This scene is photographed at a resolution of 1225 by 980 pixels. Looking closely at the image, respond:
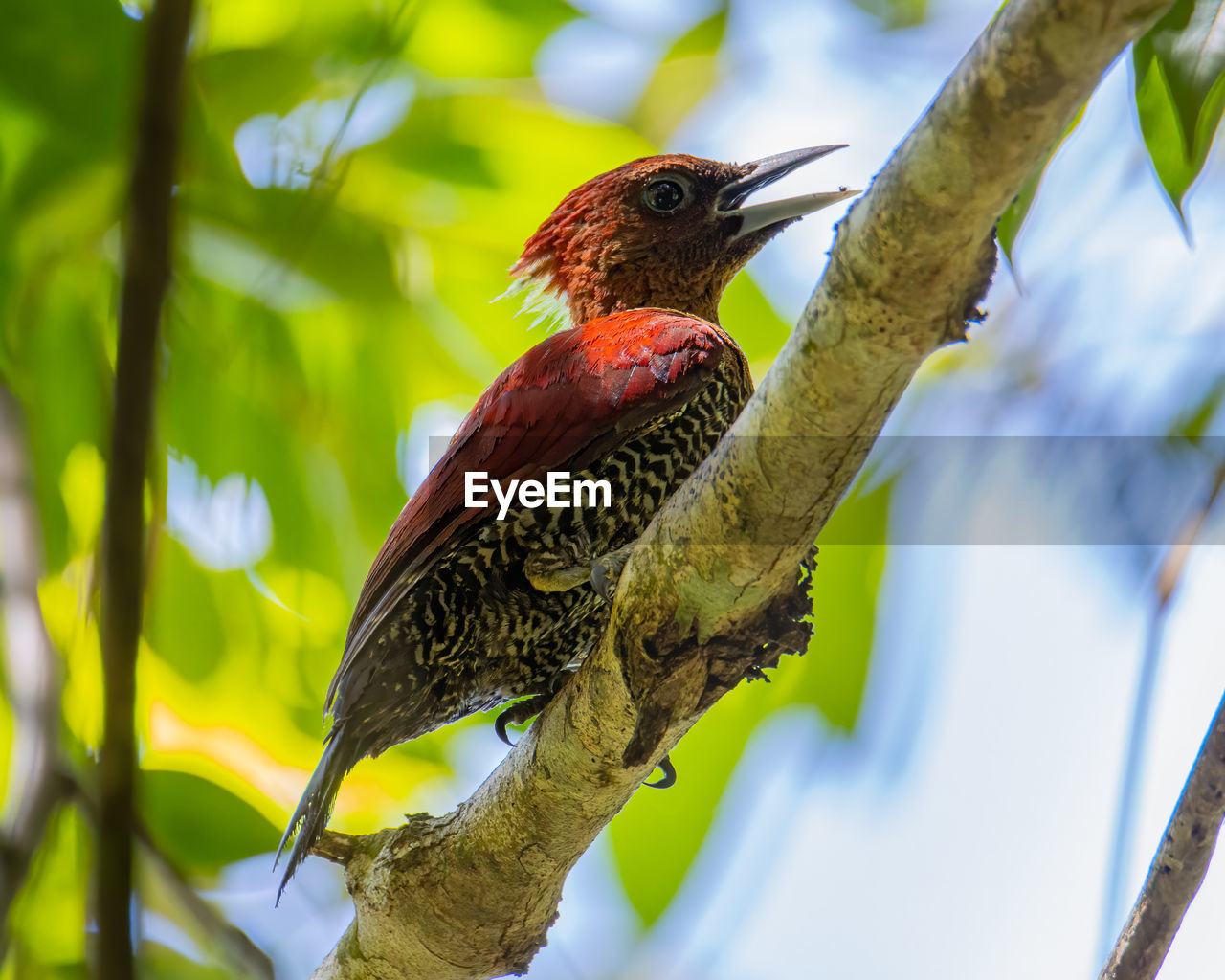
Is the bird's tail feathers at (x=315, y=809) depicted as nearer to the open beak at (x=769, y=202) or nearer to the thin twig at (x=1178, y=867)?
the thin twig at (x=1178, y=867)

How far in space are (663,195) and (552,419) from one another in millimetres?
1328

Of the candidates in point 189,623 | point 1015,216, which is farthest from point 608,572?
point 189,623

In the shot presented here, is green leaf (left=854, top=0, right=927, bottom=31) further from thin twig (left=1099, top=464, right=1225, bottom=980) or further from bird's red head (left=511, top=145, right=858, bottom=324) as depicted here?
thin twig (left=1099, top=464, right=1225, bottom=980)

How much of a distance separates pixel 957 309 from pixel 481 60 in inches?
119

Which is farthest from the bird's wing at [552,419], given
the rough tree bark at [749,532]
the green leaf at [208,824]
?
the green leaf at [208,824]

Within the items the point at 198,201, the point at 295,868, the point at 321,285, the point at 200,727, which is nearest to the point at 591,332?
the point at 198,201

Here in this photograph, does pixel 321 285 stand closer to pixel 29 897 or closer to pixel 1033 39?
pixel 29 897

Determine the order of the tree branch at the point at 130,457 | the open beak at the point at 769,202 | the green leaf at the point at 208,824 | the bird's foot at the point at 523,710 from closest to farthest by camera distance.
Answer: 1. the tree branch at the point at 130,457
2. the bird's foot at the point at 523,710
3. the green leaf at the point at 208,824
4. the open beak at the point at 769,202

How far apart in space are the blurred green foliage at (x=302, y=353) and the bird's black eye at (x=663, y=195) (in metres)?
0.76

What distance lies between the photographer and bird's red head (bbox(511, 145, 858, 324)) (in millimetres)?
3643

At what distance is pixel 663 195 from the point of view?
369 centimetres
